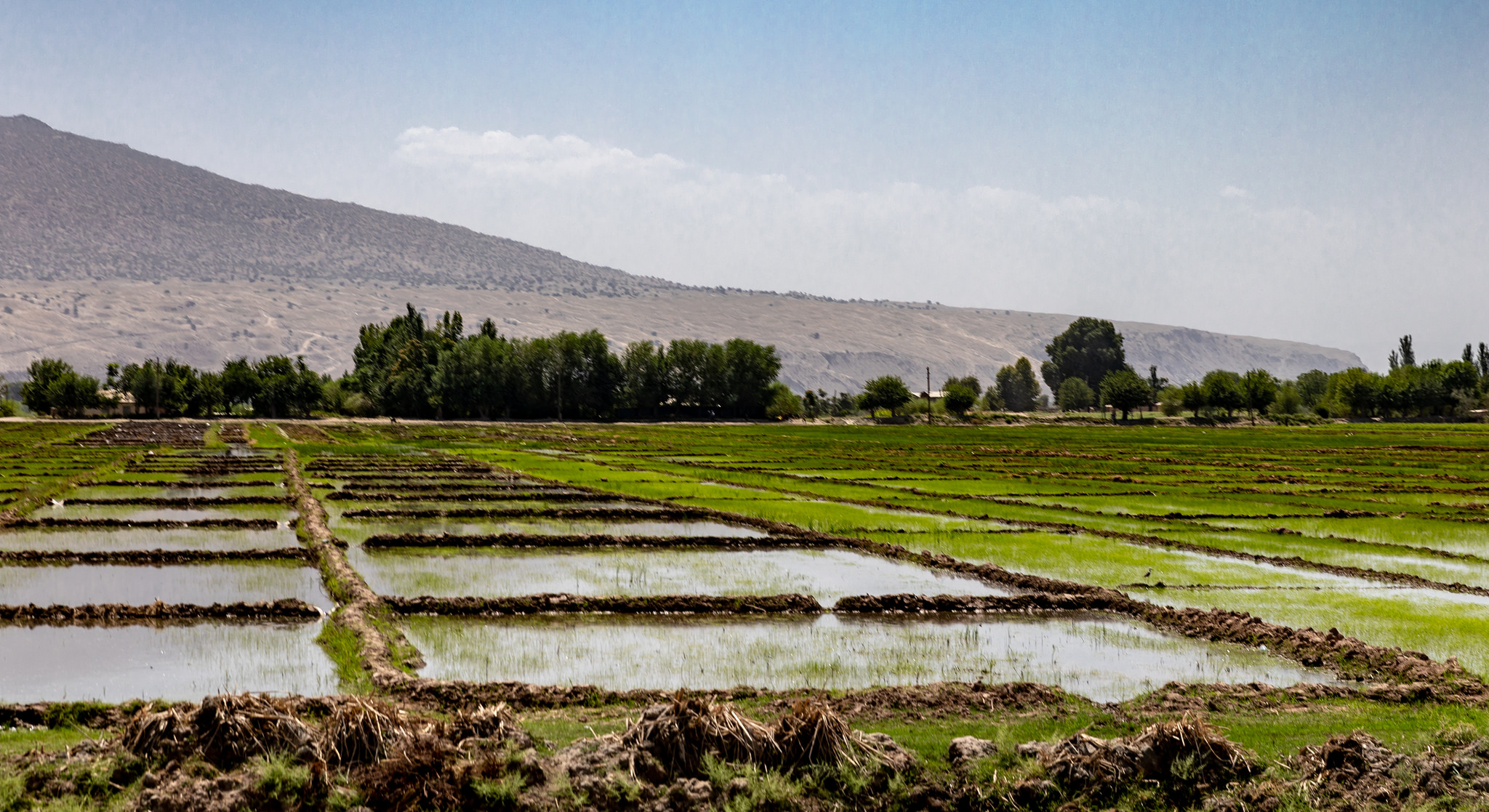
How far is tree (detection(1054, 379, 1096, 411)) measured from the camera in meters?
187

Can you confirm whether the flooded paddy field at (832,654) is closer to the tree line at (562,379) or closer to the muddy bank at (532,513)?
the muddy bank at (532,513)

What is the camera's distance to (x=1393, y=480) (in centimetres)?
3738

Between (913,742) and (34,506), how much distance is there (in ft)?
79.4

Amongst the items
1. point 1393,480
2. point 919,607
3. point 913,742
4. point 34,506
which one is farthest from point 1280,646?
point 1393,480

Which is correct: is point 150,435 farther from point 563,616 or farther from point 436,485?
point 563,616

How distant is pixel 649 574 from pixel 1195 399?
127140 millimetres

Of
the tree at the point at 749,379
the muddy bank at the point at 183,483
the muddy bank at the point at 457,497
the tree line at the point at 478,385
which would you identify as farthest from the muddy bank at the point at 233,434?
the tree at the point at 749,379

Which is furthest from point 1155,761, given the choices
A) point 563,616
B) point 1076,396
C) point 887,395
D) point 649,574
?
point 1076,396

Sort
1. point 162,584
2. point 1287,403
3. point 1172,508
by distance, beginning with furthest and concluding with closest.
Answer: point 1287,403, point 1172,508, point 162,584

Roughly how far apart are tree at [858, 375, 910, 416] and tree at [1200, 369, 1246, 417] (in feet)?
113

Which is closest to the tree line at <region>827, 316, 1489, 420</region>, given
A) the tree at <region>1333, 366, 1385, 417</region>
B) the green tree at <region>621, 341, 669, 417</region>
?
the tree at <region>1333, 366, 1385, 417</region>

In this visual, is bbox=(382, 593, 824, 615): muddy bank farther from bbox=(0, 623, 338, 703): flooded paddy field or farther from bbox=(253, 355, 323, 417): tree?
bbox=(253, 355, 323, 417): tree

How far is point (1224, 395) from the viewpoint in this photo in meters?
127

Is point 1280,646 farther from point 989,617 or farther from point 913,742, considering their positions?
point 913,742
